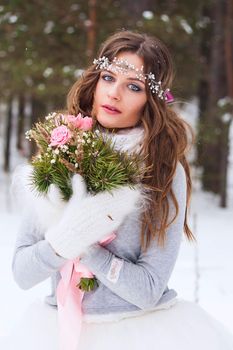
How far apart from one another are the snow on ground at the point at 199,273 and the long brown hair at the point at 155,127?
0.80m

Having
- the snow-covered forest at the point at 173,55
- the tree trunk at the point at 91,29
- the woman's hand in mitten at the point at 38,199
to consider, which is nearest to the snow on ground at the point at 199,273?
the snow-covered forest at the point at 173,55

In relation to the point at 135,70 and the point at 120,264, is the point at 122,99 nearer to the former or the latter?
the point at 135,70

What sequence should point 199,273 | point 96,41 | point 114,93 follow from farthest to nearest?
1. point 96,41
2. point 199,273
3. point 114,93

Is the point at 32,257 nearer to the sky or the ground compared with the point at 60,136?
nearer to the ground

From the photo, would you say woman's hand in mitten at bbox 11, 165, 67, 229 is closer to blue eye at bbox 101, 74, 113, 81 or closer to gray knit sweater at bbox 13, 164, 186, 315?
gray knit sweater at bbox 13, 164, 186, 315

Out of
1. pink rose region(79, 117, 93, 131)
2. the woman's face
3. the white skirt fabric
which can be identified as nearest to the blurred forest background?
the woman's face

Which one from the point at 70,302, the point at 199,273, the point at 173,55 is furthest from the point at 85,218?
the point at 173,55

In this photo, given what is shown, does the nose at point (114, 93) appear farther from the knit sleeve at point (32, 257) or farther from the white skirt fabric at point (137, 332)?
the white skirt fabric at point (137, 332)

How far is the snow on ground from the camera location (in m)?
4.23

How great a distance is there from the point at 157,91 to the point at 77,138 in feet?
1.62

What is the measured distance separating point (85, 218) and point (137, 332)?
1.64ft

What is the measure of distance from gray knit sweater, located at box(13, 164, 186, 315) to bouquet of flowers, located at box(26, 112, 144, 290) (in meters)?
0.21

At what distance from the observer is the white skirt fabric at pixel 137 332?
182cm

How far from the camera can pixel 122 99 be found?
1.99 metres
